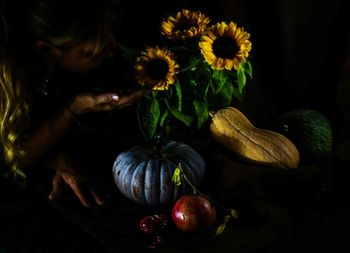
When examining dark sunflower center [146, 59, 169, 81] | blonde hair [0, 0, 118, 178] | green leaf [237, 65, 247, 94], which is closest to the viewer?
blonde hair [0, 0, 118, 178]

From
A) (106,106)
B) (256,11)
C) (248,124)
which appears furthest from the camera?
(256,11)

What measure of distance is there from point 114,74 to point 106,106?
0.27 meters

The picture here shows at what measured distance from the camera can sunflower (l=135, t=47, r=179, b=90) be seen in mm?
1182

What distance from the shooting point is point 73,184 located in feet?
4.13

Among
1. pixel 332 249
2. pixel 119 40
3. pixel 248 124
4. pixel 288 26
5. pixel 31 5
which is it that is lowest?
pixel 332 249

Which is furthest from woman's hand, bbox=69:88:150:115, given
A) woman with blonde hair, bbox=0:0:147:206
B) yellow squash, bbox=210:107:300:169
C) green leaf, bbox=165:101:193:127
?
yellow squash, bbox=210:107:300:169

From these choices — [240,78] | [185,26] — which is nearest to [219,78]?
[240,78]

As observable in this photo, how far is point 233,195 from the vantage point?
4.01 ft

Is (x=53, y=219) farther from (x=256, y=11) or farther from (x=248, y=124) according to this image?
(x=256, y=11)

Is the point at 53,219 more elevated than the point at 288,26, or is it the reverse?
the point at 288,26

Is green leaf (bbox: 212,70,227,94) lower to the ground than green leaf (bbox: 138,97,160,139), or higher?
higher

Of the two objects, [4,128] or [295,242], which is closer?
[295,242]

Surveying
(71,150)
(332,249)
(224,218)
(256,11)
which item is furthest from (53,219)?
(256,11)

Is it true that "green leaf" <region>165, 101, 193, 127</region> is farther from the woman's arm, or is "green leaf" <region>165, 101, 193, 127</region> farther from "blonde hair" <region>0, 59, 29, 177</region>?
"blonde hair" <region>0, 59, 29, 177</region>
